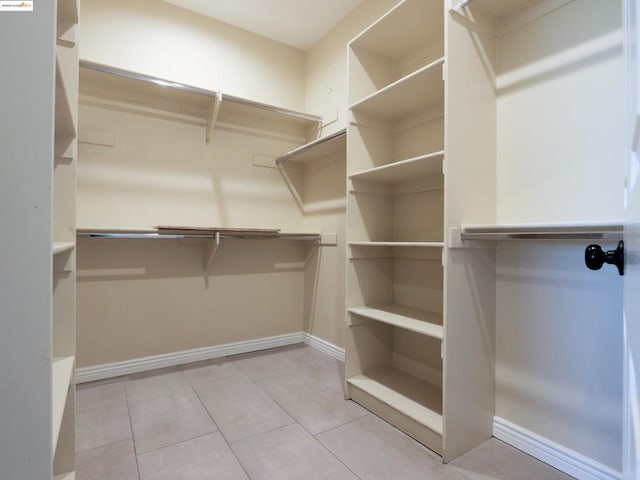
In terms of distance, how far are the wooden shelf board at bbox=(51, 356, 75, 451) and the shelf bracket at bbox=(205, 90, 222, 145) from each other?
1764mm

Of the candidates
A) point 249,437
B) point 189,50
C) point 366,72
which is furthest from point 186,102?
point 249,437

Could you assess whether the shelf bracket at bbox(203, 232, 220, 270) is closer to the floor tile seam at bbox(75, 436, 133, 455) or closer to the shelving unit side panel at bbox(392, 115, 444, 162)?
the floor tile seam at bbox(75, 436, 133, 455)

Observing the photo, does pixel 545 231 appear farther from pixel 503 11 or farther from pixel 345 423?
pixel 345 423

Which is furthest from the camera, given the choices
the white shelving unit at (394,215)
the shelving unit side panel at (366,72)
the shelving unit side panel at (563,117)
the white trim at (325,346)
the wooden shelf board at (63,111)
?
the white trim at (325,346)

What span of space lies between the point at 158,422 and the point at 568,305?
6.45 ft

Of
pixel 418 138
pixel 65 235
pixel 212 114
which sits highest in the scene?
pixel 212 114

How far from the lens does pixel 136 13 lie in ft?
7.57

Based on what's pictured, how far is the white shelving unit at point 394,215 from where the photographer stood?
1.77 metres

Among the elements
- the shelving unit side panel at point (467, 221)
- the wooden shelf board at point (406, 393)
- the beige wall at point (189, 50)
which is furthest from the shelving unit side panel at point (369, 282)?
the beige wall at point (189, 50)

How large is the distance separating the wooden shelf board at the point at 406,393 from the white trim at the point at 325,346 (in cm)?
52

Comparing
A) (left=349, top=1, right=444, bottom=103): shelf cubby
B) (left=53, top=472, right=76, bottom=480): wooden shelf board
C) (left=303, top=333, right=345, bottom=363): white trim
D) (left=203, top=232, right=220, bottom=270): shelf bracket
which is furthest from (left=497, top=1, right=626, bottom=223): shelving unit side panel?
(left=53, top=472, right=76, bottom=480): wooden shelf board

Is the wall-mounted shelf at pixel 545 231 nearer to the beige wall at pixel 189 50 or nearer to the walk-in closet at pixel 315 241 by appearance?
the walk-in closet at pixel 315 241

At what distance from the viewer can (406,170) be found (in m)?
1.76

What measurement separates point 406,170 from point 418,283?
692mm
